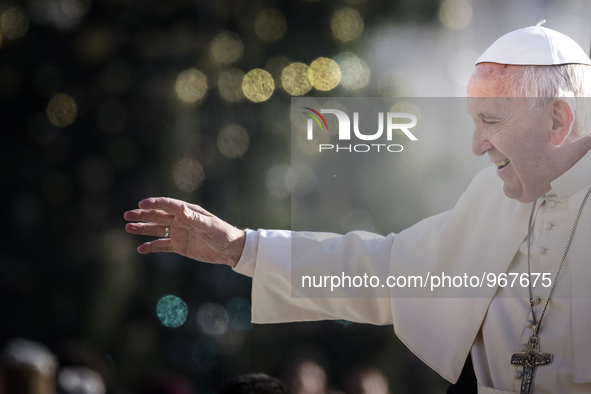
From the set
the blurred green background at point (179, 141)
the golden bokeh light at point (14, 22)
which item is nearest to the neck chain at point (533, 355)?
the blurred green background at point (179, 141)

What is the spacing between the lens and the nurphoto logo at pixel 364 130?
8.71 ft

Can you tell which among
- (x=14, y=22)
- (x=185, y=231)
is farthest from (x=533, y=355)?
(x=14, y=22)

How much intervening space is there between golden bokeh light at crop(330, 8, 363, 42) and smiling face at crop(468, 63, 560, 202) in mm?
954

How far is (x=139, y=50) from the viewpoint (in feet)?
8.88

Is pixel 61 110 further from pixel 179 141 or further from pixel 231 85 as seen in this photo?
pixel 231 85

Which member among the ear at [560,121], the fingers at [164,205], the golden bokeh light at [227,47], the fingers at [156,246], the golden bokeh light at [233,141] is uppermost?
the golden bokeh light at [227,47]

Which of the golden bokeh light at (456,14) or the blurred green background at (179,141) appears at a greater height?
the golden bokeh light at (456,14)

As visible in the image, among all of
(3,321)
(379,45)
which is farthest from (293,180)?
(3,321)

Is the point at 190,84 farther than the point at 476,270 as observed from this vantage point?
Yes

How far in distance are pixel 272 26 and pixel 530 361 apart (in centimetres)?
182

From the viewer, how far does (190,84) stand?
2738 mm

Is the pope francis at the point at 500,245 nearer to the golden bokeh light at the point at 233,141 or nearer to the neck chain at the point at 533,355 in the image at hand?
the neck chain at the point at 533,355

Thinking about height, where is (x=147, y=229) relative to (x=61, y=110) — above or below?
below

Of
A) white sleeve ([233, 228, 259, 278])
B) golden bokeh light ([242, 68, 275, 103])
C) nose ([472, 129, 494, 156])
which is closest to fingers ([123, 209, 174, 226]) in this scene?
white sleeve ([233, 228, 259, 278])
